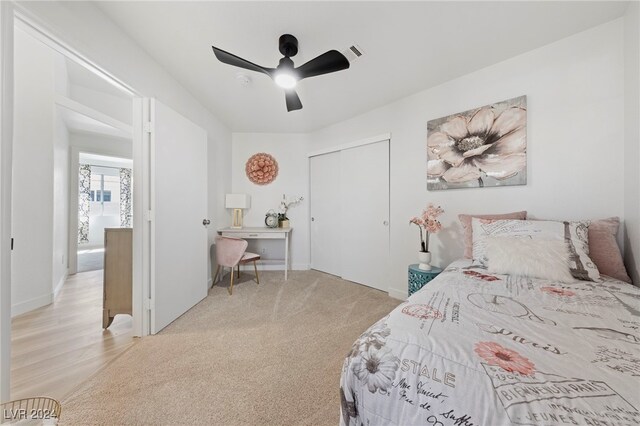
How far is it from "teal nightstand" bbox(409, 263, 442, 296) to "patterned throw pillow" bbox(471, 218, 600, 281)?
1.56ft

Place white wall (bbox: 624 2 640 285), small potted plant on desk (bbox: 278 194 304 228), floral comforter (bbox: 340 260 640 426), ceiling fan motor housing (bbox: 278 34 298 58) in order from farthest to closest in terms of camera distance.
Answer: small potted plant on desk (bbox: 278 194 304 228)
ceiling fan motor housing (bbox: 278 34 298 58)
white wall (bbox: 624 2 640 285)
floral comforter (bbox: 340 260 640 426)

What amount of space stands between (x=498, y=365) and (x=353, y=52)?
2.15 meters

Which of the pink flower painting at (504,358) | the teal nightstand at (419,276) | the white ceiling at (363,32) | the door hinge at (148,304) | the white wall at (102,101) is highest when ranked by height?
the white wall at (102,101)

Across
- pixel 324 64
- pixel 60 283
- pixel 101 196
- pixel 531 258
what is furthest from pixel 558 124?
pixel 101 196

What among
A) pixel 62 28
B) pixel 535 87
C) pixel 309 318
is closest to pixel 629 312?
pixel 535 87

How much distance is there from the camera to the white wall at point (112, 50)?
1.31 metres

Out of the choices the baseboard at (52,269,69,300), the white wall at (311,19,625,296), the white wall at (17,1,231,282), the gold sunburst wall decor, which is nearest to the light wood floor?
the baseboard at (52,269,69,300)

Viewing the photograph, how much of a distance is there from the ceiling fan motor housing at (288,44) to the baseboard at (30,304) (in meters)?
3.63

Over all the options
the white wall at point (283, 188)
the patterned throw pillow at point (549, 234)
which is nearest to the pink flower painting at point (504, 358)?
the patterned throw pillow at point (549, 234)

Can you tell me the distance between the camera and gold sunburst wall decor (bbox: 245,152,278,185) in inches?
155

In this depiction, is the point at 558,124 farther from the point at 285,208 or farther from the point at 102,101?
the point at 102,101

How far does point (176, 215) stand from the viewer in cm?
229

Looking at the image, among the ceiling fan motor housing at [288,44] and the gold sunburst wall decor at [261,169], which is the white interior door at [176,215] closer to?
the gold sunburst wall decor at [261,169]

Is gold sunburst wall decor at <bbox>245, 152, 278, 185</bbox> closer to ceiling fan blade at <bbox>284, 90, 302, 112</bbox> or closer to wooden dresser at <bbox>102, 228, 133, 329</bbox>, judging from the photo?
ceiling fan blade at <bbox>284, 90, 302, 112</bbox>
